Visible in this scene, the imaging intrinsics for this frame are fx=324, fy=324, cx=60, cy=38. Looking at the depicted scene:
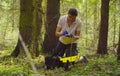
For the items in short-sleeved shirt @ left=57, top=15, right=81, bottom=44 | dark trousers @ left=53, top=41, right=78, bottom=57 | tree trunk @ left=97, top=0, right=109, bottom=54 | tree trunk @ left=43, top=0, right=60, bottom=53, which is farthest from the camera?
tree trunk @ left=43, top=0, right=60, bottom=53

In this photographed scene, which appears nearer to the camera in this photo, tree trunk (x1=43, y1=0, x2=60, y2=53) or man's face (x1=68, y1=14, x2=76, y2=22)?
man's face (x1=68, y1=14, x2=76, y2=22)

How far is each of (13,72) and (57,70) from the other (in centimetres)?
131

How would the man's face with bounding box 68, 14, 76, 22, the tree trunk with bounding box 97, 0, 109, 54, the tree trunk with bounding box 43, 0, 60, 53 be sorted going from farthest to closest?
the tree trunk with bounding box 43, 0, 60, 53
the tree trunk with bounding box 97, 0, 109, 54
the man's face with bounding box 68, 14, 76, 22

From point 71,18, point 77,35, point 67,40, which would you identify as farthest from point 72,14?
point 67,40

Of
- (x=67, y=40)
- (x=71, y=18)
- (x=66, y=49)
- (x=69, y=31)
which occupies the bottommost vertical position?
(x=66, y=49)

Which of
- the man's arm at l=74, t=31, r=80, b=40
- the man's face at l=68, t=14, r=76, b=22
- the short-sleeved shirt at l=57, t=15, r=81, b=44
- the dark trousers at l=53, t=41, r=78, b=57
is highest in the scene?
the man's face at l=68, t=14, r=76, b=22

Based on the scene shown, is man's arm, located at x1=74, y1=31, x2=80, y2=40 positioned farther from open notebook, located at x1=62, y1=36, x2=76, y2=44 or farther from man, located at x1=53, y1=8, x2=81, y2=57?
open notebook, located at x1=62, y1=36, x2=76, y2=44

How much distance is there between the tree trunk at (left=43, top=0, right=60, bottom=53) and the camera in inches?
543

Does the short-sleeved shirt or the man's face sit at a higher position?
the man's face

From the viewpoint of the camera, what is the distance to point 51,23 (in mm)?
13859

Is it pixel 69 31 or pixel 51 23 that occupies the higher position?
pixel 69 31

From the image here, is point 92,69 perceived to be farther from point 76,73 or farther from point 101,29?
point 101,29

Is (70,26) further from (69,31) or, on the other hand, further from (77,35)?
(77,35)

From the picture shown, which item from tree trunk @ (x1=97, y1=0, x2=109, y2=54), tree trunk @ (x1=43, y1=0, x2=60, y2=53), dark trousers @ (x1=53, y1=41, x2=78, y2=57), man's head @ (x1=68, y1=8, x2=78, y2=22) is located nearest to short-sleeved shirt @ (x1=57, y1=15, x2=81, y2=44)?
man's head @ (x1=68, y1=8, x2=78, y2=22)
